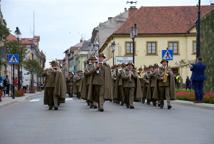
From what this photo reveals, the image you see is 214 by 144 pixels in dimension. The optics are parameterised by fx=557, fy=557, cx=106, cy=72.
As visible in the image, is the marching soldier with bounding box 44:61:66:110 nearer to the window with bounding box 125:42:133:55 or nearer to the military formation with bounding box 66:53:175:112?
the military formation with bounding box 66:53:175:112

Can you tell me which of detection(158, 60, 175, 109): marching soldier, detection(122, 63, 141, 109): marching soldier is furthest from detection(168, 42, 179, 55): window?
detection(158, 60, 175, 109): marching soldier

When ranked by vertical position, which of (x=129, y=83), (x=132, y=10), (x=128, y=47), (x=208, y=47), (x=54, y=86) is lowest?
(x=54, y=86)

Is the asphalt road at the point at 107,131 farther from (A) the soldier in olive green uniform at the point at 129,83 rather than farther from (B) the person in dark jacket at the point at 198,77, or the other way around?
(B) the person in dark jacket at the point at 198,77

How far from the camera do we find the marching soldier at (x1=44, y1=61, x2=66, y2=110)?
20.0m

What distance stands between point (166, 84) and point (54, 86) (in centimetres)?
445

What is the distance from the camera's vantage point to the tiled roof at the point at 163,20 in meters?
69.3

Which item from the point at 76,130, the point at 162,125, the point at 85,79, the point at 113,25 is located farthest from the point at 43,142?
the point at 113,25

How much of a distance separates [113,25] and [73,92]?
64.6m

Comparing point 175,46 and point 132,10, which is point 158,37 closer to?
point 175,46

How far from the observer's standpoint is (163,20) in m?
70.9

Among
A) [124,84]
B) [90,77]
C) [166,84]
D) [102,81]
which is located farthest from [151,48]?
[102,81]

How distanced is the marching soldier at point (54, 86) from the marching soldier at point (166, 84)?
3996mm

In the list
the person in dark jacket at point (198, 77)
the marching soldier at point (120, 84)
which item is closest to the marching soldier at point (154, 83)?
the marching soldier at point (120, 84)

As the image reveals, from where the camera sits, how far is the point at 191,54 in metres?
69.1
